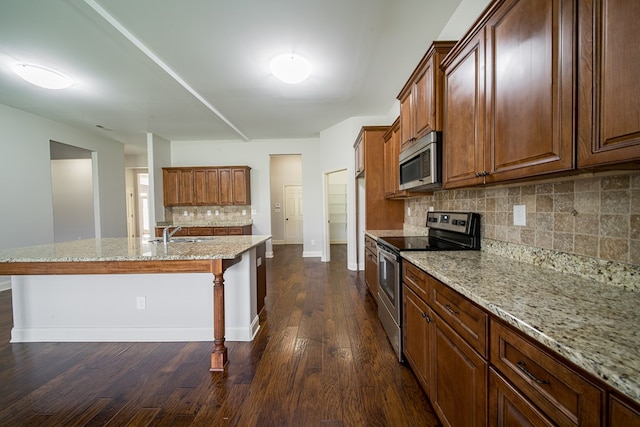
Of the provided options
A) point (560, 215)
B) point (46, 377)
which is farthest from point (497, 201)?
point (46, 377)

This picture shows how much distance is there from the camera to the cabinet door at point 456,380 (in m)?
0.97

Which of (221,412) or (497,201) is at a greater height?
(497,201)

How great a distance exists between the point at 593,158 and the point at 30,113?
694cm

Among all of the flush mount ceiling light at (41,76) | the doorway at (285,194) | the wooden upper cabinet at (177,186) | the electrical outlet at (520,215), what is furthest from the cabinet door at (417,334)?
the doorway at (285,194)

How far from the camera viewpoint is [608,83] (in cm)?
77

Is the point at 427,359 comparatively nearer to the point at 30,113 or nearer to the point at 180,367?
the point at 180,367

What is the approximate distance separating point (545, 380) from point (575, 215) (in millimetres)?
904

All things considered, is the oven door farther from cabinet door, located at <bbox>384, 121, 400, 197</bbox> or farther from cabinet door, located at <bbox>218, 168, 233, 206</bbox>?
cabinet door, located at <bbox>218, 168, 233, 206</bbox>

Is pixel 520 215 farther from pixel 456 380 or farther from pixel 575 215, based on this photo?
pixel 456 380

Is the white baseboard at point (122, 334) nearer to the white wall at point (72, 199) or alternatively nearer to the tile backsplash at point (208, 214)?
the tile backsplash at point (208, 214)

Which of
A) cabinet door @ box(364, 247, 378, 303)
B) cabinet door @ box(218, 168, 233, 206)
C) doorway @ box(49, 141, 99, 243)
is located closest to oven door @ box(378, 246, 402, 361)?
cabinet door @ box(364, 247, 378, 303)

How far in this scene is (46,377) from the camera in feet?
6.09

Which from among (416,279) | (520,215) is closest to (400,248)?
(416,279)

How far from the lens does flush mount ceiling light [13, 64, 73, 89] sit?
2828 millimetres
